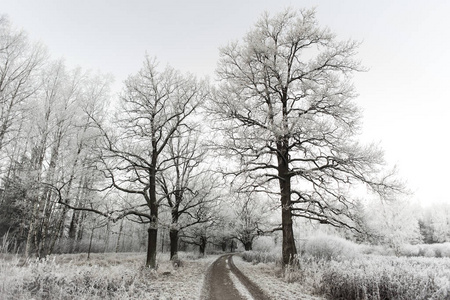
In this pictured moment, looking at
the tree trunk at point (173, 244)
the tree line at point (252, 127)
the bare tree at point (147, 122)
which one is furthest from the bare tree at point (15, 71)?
the tree trunk at point (173, 244)

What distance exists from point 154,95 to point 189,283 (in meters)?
9.52

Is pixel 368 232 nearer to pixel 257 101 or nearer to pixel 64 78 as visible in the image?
pixel 257 101

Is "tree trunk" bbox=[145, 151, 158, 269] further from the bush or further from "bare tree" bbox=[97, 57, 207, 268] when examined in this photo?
the bush

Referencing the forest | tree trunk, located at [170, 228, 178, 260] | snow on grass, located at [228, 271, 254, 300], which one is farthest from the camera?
tree trunk, located at [170, 228, 178, 260]

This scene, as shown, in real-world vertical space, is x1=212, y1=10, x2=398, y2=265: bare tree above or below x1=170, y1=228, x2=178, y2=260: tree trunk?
above

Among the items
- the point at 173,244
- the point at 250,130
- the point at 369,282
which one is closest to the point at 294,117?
the point at 250,130

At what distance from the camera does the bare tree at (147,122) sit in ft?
38.3

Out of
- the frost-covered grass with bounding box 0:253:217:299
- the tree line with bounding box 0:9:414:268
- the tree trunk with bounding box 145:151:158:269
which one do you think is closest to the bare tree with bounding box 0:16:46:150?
the tree line with bounding box 0:9:414:268

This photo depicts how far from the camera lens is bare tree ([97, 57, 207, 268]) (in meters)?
11.7

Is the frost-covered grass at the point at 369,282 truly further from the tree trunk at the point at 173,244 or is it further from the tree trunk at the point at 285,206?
the tree trunk at the point at 173,244

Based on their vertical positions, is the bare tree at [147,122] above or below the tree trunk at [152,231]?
above

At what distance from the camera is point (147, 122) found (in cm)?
1245

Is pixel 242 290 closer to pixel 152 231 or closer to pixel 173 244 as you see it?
pixel 152 231

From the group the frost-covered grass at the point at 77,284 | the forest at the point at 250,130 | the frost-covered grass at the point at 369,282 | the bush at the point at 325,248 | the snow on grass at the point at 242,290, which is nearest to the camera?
the frost-covered grass at the point at 77,284
